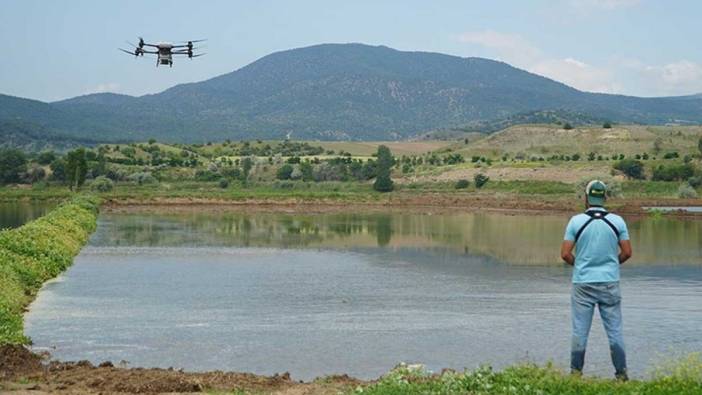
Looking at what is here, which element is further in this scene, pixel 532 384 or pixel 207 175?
pixel 207 175

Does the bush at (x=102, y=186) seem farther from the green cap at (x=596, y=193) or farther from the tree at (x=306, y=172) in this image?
the green cap at (x=596, y=193)

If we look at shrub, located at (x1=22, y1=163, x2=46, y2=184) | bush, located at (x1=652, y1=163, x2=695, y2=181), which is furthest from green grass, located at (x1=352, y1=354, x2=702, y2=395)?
shrub, located at (x1=22, y1=163, x2=46, y2=184)

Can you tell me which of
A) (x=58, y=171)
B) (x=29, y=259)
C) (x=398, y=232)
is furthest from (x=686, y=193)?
(x=29, y=259)

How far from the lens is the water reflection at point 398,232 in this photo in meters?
38.0

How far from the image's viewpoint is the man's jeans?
11172 millimetres

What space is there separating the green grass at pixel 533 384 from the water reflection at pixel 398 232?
22.2 metres

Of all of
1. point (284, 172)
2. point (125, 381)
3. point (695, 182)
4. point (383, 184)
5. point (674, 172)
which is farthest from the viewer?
point (284, 172)

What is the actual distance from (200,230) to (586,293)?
39.6 metres

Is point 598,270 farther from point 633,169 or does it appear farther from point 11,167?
point 11,167

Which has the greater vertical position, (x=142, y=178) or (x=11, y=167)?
(x=11, y=167)

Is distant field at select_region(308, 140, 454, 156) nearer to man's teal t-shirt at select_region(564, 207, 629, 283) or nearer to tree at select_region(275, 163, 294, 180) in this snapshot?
tree at select_region(275, 163, 294, 180)

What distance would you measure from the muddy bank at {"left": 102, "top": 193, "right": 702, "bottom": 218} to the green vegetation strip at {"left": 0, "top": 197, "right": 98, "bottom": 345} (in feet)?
92.2

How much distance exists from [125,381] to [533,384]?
5126mm

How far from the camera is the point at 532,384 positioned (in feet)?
33.9
